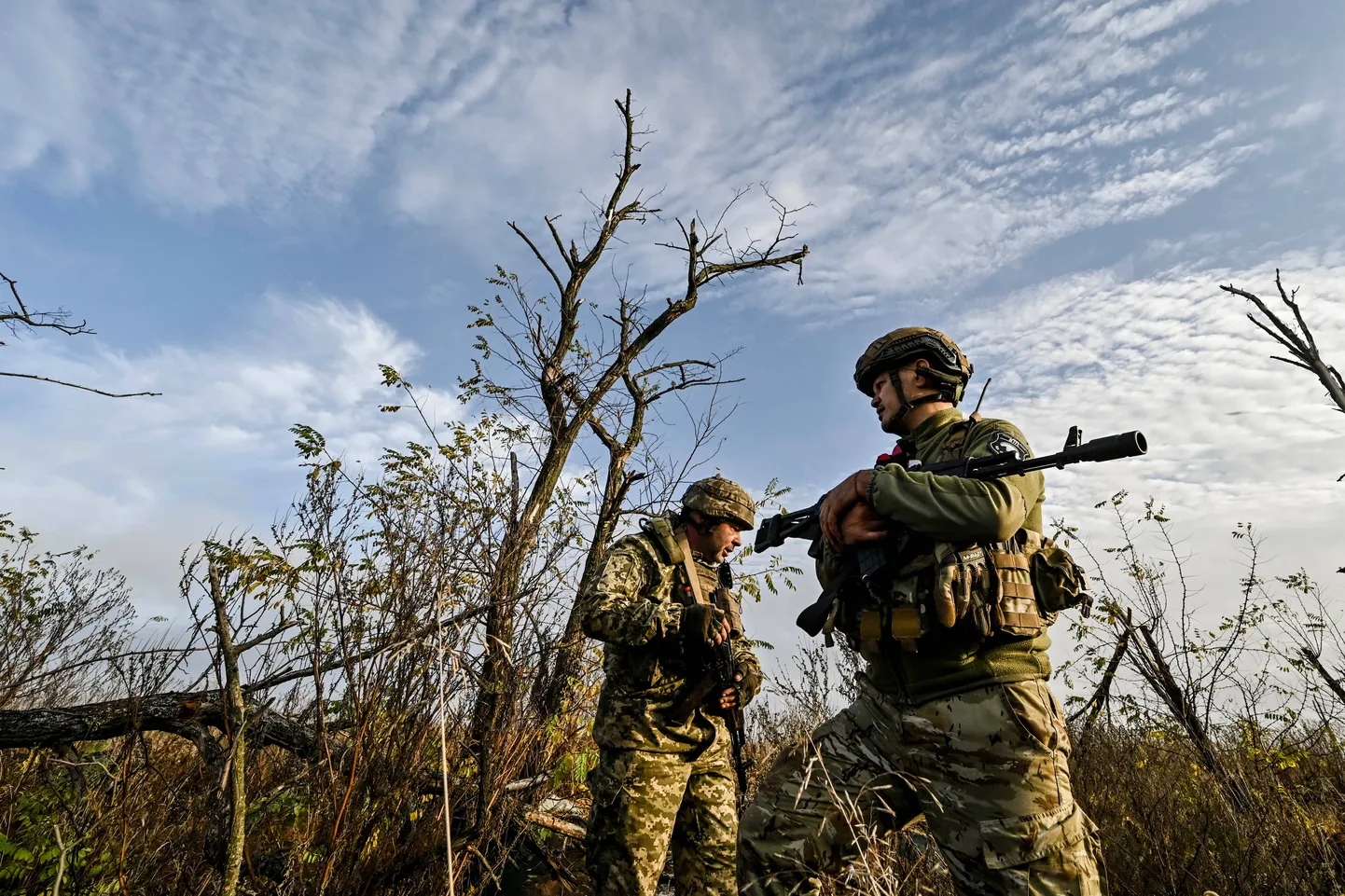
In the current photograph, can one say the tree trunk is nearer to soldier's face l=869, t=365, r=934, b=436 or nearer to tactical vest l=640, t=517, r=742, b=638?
tactical vest l=640, t=517, r=742, b=638

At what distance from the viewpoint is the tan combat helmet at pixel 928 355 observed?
238 centimetres

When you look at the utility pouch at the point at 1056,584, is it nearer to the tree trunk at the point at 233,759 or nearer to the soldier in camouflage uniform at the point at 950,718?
the soldier in camouflage uniform at the point at 950,718

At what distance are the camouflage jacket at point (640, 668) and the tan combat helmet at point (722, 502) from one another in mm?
519

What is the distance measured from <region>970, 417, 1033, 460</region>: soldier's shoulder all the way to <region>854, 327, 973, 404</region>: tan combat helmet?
29cm

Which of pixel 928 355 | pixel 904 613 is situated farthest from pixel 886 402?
pixel 904 613

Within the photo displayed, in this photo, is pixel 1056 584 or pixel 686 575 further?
pixel 686 575

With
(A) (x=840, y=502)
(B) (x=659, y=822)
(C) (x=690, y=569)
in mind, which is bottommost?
(B) (x=659, y=822)

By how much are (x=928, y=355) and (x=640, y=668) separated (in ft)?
6.42

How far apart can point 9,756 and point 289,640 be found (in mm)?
3340

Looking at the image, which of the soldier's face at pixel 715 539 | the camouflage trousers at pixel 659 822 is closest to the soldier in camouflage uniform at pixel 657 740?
the camouflage trousers at pixel 659 822

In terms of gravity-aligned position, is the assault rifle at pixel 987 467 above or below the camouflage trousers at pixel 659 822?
above

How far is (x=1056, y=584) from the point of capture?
6.55 ft

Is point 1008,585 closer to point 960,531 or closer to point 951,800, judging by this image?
point 960,531

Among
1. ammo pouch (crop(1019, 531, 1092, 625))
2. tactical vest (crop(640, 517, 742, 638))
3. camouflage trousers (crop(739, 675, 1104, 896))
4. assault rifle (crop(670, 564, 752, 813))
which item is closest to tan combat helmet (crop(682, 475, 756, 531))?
tactical vest (crop(640, 517, 742, 638))
